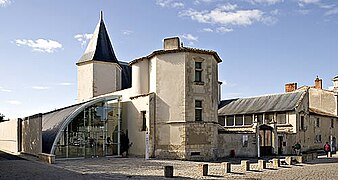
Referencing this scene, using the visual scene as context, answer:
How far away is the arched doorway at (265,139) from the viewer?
113ft

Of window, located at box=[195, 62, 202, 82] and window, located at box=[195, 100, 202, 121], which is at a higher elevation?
window, located at box=[195, 62, 202, 82]

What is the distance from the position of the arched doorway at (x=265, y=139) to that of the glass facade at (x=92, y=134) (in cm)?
1194

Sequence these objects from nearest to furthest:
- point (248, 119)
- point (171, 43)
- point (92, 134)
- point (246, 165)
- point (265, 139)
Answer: point (246, 165), point (171, 43), point (92, 134), point (265, 139), point (248, 119)

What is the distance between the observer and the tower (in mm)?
39875

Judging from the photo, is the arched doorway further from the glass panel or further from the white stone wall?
the white stone wall

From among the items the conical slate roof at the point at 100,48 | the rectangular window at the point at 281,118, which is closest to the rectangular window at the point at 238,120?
the rectangular window at the point at 281,118

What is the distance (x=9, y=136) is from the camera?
123 feet

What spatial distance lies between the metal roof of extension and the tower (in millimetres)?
12759

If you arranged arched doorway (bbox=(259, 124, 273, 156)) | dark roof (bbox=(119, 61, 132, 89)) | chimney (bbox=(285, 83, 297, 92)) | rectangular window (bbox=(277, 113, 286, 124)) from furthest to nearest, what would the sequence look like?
1. chimney (bbox=(285, 83, 297, 92))
2. dark roof (bbox=(119, 61, 132, 89))
3. rectangular window (bbox=(277, 113, 286, 124))
4. arched doorway (bbox=(259, 124, 273, 156))

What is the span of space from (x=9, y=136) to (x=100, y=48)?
11840 millimetres

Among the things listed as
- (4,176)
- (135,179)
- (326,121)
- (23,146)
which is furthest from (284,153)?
(4,176)

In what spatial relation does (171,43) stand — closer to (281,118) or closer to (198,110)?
(198,110)

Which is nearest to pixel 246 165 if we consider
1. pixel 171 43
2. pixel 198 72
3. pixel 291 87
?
pixel 198 72

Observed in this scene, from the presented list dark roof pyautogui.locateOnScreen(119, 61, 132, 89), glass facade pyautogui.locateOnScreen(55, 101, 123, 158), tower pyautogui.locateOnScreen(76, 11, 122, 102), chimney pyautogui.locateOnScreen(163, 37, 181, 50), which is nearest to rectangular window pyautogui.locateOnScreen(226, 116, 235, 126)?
dark roof pyautogui.locateOnScreen(119, 61, 132, 89)
